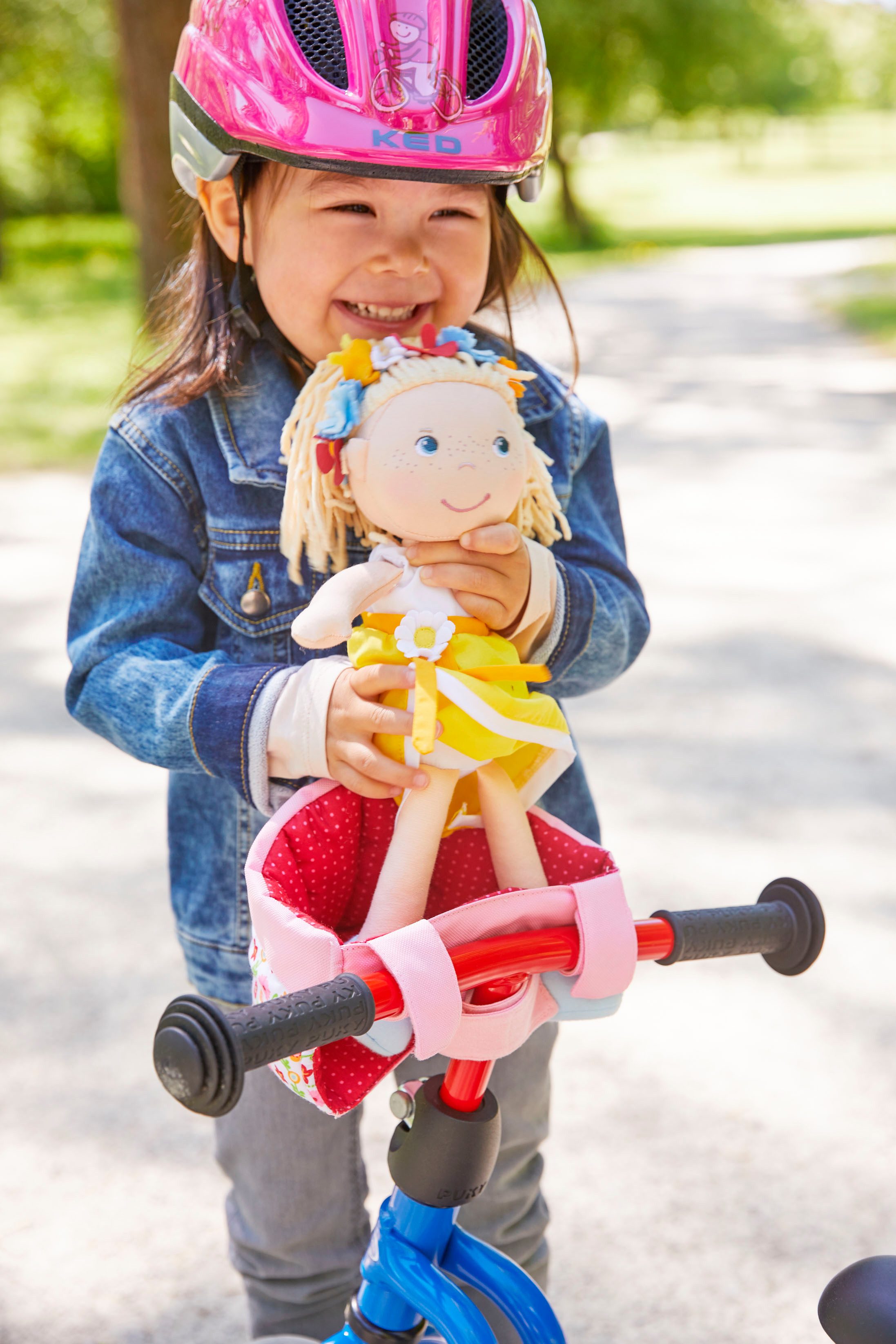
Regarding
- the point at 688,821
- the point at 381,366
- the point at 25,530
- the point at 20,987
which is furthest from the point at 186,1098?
the point at 25,530

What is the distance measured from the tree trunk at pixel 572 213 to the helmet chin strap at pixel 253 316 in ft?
75.6

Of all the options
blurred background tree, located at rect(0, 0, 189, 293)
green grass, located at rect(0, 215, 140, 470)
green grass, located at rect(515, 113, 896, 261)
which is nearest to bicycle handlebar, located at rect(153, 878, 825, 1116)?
green grass, located at rect(0, 215, 140, 470)

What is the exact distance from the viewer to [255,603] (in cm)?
155

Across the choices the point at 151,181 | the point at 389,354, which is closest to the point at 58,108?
the point at 151,181

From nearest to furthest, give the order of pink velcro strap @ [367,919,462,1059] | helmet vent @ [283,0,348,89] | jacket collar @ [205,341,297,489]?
pink velcro strap @ [367,919,462,1059] → helmet vent @ [283,0,348,89] → jacket collar @ [205,341,297,489]

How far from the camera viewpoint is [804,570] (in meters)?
5.58

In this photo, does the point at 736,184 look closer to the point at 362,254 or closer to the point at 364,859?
the point at 362,254

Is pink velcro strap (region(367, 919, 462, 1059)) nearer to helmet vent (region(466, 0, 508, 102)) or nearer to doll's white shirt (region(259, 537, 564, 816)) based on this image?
doll's white shirt (region(259, 537, 564, 816))

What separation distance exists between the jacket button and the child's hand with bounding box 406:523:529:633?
28 centimetres

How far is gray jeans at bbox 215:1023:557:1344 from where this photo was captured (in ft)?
5.61

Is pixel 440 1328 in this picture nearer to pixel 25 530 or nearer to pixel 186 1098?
pixel 186 1098

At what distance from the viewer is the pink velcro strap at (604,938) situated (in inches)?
45.2

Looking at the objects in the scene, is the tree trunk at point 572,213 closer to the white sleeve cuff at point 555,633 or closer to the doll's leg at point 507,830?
the white sleeve cuff at point 555,633

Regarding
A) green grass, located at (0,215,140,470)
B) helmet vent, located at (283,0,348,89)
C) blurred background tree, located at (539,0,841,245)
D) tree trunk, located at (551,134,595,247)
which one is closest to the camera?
helmet vent, located at (283,0,348,89)
